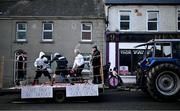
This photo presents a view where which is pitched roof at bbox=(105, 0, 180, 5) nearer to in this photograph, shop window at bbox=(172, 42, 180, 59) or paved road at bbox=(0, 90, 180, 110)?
paved road at bbox=(0, 90, 180, 110)

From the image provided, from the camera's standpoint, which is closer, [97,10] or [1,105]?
[1,105]

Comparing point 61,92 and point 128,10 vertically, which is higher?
point 128,10

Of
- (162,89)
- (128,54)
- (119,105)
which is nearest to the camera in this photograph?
(119,105)

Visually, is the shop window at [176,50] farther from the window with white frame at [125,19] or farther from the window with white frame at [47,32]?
the window with white frame at [47,32]

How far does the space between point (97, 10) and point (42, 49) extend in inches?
229

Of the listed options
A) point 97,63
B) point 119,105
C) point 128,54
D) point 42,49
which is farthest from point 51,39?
point 119,105

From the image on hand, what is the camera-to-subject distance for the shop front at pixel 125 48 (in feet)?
107

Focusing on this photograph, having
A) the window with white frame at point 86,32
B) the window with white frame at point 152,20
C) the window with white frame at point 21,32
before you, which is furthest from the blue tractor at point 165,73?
the window with white frame at point 21,32

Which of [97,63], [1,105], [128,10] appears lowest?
[1,105]

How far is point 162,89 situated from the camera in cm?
1530

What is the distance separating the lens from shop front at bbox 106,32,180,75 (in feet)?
107

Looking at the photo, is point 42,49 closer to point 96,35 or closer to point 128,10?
point 96,35

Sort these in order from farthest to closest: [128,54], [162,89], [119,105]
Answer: [128,54] < [162,89] < [119,105]

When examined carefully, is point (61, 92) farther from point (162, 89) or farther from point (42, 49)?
point (42, 49)
